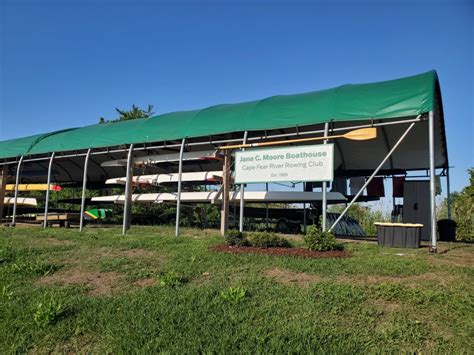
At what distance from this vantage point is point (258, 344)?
3.85 metres

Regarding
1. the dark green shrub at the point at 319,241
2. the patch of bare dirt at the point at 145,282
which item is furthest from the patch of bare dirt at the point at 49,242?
the dark green shrub at the point at 319,241

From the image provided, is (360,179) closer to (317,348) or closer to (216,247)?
(216,247)

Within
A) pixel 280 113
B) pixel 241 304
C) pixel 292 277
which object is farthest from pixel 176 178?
pixel 241 304

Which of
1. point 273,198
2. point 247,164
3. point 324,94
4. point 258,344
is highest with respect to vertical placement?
point 324,94

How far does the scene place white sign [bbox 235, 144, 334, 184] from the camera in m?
9.49

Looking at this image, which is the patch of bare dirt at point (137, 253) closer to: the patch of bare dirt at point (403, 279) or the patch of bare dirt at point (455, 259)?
the patch of bare dirt at point (403, 279)

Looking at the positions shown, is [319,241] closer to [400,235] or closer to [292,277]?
[292,277]

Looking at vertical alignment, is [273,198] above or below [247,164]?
below

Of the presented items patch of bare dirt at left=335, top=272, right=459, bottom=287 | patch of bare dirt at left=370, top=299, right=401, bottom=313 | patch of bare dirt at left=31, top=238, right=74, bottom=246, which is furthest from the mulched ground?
patch of bare dirt at left=31, top=238, right=74, bottom=246

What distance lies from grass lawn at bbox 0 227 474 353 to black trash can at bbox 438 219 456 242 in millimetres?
5437

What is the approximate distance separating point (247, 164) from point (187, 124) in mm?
3087

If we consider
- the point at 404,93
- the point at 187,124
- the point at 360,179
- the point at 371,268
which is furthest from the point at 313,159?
the point at 360,179

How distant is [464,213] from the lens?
2011 centimetres

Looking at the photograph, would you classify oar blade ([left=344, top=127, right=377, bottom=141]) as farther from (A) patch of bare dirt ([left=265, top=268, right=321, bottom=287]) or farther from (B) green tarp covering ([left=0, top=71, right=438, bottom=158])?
(A) patch of bare dirt ([left=265, top=268, right=321, bottom=287])
